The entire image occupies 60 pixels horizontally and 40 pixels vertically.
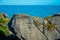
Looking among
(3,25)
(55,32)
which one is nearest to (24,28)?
(55,32)

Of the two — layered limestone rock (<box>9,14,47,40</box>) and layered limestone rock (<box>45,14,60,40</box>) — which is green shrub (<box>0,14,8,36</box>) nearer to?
layered limestone rock (<box>9,14,47,40</box>)

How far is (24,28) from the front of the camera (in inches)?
596

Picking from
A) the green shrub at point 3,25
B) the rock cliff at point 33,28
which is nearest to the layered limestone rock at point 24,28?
the rock cliff at point 33,28

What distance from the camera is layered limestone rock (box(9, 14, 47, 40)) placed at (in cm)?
1505

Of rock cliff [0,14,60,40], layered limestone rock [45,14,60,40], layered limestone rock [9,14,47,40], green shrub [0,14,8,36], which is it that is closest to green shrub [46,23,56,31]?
rock cliff [0,14,60,40]

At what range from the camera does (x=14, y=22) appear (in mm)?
15078

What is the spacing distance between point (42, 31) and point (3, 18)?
9.65 feet

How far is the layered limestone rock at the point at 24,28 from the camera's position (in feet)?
49.4

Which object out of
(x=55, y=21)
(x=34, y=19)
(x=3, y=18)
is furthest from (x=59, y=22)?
(x=3, y=18)

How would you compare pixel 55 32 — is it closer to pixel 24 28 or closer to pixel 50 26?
pixel 50 26

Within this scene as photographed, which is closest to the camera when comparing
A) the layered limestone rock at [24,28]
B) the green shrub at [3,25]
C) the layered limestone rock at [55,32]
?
the layered limestone rock at [24,28]

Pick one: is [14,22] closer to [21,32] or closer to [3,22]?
[21,32]

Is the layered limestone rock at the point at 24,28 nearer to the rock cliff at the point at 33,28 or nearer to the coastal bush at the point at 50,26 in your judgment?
the rock cliff at the point at 33,28

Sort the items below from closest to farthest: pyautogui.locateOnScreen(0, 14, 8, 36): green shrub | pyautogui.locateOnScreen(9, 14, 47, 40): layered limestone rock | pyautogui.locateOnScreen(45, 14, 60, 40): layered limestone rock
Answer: pyautogui.locateOnScreen(9, 14, 47, 40): layered limestone rock → pyautogui.locateOnScreen(45, 14, 60, 40): layered limestone rock → pyautogui.locateOnScreen(0, 14, 8, 36): green shrub
